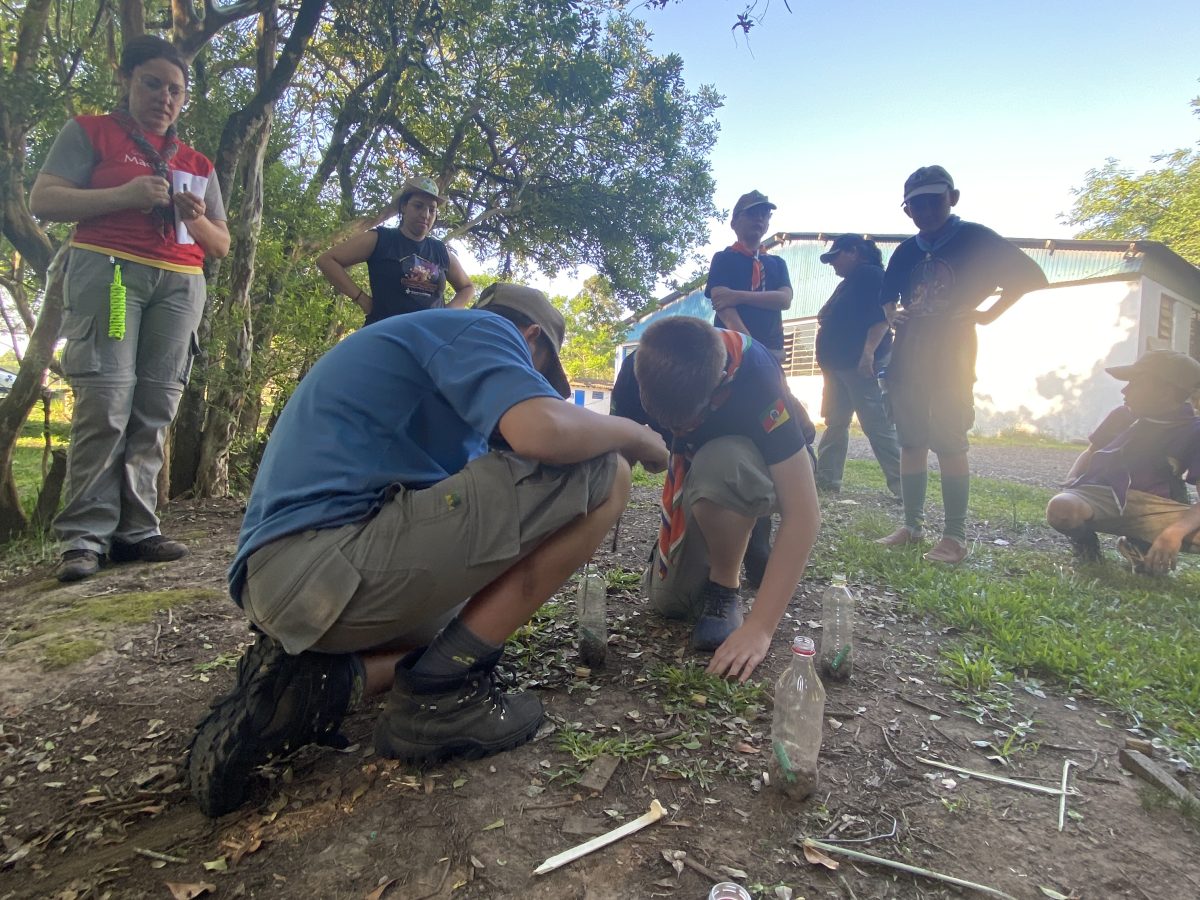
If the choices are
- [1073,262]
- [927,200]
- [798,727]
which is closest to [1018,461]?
[1073,262]

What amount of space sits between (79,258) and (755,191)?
4.08 metres

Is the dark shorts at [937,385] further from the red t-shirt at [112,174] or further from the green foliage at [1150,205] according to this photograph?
the green foliage at [1150,205]

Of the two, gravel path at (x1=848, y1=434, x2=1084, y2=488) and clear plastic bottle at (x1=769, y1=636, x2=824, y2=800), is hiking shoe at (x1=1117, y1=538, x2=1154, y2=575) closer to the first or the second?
clear plastic bottle at (x1=769, y1=636, x2=824, y2=800)

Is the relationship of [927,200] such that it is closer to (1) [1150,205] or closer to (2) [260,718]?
(2) [260,718]

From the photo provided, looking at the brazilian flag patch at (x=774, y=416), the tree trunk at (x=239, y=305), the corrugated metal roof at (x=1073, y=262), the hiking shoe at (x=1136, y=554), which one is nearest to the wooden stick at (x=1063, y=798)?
the brazilian flag patch at (x=774, y=416)

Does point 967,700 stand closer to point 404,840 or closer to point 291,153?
point 404,840

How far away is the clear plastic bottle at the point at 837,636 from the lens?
7.43 ft

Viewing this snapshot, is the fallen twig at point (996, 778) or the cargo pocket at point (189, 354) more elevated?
the cargo pocket at point (189, 354)

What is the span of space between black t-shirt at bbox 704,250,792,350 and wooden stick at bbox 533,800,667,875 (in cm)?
373

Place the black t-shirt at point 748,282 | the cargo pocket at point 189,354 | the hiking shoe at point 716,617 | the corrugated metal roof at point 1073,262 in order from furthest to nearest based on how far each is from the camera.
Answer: the corrugated metal roof at point 1073,262 < the black t-shirt at point 748,282 < the cargo pocket at point 189,354 < the hiking shoe at point 716,617

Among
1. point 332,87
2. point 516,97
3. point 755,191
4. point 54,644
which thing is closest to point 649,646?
point 54,644

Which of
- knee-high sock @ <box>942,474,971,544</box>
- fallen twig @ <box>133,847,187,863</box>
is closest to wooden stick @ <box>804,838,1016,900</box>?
fallen twig @ <box>133,847,187,863</box>

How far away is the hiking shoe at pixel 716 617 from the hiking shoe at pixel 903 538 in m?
1.94

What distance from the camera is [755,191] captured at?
185 inches
